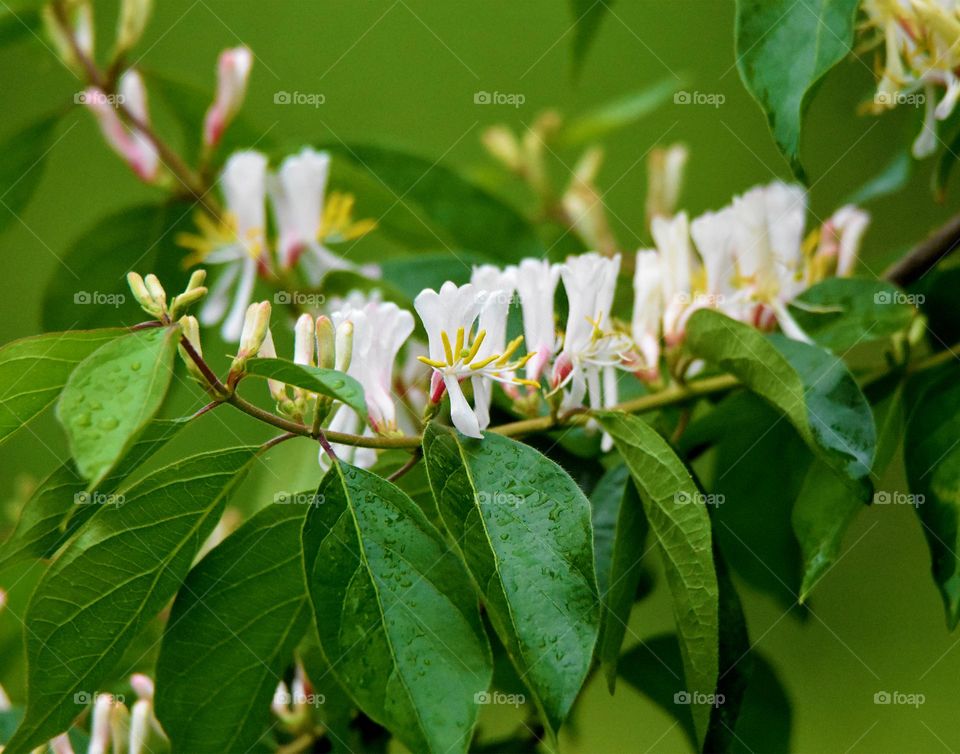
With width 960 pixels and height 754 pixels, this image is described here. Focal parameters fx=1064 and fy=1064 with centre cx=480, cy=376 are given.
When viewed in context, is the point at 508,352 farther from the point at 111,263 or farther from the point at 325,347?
the point at 111,263

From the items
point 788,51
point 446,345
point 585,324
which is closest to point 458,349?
point 446,345

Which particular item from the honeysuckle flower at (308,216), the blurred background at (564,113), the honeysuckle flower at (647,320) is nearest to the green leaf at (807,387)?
the honeysuckle flower at (647,320)

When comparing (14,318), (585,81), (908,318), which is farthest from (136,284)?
(585,81)

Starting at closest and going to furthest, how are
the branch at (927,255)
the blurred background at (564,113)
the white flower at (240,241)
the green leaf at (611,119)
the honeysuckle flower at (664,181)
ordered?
the branch at (927,255)
the white flower at (240,241)
the honeysuckle flower at (664,181)
the green leaf at (611,119)
the blurred background at (564,113)

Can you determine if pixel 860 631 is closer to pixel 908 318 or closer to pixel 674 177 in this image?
pixel 674 177

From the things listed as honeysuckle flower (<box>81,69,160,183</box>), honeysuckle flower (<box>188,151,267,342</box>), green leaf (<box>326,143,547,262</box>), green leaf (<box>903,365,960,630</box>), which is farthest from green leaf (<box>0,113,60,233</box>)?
green leaf (<box>903,365,960,630</box>)

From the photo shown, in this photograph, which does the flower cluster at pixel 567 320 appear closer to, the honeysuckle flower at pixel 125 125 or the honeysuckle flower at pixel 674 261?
the honeysuckle flower at pixel 674 261

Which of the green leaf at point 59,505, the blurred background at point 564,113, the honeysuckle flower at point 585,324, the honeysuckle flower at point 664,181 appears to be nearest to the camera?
the green leaf at point 59,505
